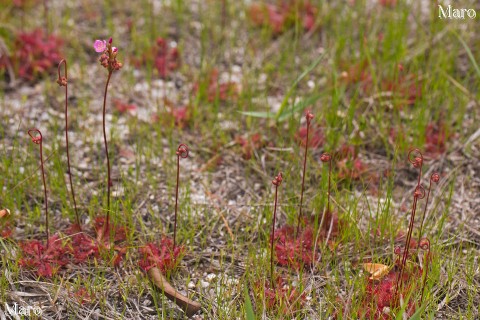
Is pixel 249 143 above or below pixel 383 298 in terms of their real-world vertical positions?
above

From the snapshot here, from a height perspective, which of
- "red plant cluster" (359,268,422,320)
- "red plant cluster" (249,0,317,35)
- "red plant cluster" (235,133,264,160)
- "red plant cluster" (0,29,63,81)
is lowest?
"red plant cluster" (359,268,422,320)

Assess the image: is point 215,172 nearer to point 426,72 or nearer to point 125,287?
point 125,287

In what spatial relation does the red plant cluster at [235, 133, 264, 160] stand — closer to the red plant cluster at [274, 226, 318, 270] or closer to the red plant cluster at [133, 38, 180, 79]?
the red plant cluster at [274, 226, 318, 270]

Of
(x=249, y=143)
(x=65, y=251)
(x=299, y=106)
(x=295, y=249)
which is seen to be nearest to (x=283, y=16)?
(x=299, y=106)

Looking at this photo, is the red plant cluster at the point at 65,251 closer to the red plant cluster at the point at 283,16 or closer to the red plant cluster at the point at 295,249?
the red plant cluster at the point at 295,249

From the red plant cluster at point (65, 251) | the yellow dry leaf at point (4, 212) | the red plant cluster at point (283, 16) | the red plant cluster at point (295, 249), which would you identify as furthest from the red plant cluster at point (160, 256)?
the red plant cluster at point (283, 16)

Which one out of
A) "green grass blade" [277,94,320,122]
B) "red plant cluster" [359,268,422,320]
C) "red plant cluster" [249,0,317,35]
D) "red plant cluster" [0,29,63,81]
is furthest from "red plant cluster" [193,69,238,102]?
"red plant cluster" [359,268,422,320]

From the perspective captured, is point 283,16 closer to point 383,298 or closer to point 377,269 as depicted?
point 377,269
